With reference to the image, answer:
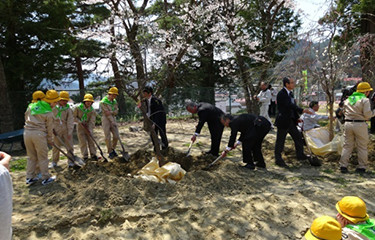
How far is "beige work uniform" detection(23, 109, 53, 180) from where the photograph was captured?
4836 mm

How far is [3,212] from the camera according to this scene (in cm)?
159

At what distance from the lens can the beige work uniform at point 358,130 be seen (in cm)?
488

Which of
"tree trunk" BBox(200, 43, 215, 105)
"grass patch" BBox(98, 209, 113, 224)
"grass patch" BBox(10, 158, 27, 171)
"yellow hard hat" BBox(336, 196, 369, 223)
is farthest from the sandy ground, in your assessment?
"tree trunk" BBox(200, 43, 215, 105)

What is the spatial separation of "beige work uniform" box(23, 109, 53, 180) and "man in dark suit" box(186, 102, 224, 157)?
2.83 metres

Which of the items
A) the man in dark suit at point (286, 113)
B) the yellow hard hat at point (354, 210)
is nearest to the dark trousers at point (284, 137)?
the man in dark suit at point (286, 113)

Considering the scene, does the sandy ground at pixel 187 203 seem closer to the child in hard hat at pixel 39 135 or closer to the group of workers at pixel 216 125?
the child in hard hat at pixel 39 135

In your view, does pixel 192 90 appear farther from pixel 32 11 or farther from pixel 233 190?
pixel 233 190

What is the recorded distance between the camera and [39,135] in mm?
4852

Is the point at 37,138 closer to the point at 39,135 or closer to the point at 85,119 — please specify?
the point at 39,135

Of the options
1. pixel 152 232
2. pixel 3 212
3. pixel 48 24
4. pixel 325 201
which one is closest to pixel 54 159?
pixel 152 232

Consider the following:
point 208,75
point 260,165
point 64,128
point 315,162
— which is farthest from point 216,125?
point 208,75

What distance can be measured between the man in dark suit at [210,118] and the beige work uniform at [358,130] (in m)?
2.53

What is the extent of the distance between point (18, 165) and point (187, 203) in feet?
15.8

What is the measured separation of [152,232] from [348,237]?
202cm
